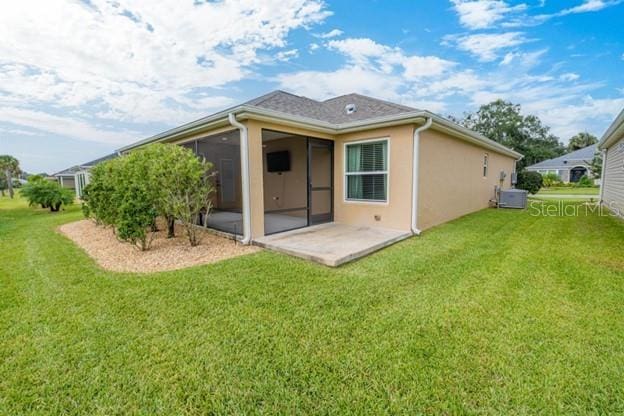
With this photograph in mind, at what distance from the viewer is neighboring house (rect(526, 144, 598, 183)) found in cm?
3191

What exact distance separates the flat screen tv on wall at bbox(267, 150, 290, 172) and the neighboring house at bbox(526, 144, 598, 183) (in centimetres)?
3380

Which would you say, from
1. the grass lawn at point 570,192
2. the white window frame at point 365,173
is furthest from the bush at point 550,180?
the white window frame at point 365,173

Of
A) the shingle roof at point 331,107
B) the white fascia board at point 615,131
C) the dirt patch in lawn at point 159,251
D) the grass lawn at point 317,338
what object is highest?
the shingle roof at point 331,107

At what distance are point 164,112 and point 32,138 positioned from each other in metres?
9.23

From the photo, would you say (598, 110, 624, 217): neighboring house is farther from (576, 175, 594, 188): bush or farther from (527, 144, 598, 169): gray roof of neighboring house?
(527, 144, 598, 169): gray roof of neighboring house

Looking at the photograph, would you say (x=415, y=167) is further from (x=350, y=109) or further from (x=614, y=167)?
(x=614, y=167)

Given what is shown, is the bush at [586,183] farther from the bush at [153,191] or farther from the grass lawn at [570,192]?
the bush at [153,191]

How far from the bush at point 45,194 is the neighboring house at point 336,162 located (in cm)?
691

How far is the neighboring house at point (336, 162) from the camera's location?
20.1 ft

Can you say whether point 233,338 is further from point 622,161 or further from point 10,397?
point 622,161

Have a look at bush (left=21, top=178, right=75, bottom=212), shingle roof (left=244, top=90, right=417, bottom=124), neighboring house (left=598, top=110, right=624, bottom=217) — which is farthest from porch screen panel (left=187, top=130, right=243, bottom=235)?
neighboring house (left=598, top=110, right=624, bottom=217)

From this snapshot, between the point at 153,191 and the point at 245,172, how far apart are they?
1.83m

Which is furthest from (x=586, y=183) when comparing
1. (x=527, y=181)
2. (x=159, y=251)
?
(x=159, y=251)

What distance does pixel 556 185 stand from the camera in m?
29.4
